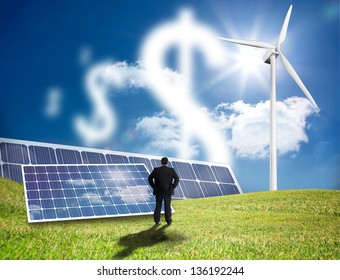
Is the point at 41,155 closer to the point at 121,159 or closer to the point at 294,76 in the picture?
the point at 121,159

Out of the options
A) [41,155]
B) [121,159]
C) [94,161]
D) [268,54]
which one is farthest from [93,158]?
[268,54]

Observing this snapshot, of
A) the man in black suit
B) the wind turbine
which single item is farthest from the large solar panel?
the man in black suit

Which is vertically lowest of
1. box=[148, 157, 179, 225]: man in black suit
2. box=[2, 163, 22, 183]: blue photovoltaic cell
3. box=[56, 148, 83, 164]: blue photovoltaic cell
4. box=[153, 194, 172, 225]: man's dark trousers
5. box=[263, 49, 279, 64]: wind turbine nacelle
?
box=[153, 194, 172, 225]: man's dark trousers

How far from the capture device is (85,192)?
21.3m

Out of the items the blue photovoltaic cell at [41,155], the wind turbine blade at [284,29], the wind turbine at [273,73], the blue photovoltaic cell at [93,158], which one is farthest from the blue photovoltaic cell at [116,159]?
the wind turbine blade at [284,29]

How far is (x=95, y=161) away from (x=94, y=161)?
80 mm

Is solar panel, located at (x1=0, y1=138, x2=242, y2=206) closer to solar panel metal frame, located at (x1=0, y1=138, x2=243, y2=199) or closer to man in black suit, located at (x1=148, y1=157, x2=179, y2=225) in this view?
solar panel metal frame, located at (x1=0, y1=138, x2=243, y2=199)

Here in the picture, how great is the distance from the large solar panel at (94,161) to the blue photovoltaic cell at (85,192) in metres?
12.2

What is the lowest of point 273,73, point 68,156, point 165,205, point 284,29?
point 165,205

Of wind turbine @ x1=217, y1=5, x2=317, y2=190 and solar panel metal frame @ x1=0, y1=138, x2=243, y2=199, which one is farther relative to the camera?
solar panel metal frame @ x1=0, y1=138, x2=243, y2=199

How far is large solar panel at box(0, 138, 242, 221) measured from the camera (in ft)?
117
